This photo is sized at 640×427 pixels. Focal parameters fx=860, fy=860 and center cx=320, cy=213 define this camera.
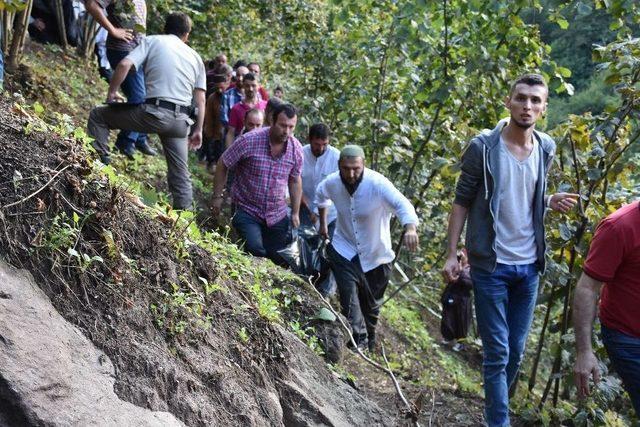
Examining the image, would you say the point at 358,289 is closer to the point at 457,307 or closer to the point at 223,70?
the point at 457,307

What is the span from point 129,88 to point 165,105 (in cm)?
133

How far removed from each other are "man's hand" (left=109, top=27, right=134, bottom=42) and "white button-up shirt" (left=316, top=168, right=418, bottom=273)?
261 cm

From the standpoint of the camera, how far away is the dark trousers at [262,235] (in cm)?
866

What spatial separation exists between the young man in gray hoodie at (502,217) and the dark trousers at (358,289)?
230cm

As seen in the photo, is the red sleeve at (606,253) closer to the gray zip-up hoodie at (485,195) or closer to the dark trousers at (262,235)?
the gray zip-up hoodie at (485,195)

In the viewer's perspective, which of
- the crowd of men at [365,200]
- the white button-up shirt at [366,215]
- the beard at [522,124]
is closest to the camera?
Answer: the crowd of men at [365,200]

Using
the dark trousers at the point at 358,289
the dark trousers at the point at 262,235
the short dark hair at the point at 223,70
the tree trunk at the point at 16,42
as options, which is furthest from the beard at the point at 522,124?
the short dark hair at the point at 223,70

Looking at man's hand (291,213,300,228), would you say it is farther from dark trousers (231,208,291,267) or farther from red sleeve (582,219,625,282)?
red sleeve (582,219,625,282)

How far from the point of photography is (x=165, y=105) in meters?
7.91

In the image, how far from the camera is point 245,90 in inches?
476

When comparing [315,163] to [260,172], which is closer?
[260,172]

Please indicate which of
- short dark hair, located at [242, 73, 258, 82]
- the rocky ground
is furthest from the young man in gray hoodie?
short dark hair, located at [242, 73, 258, 82]

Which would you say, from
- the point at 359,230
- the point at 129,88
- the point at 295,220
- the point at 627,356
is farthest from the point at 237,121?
the point at 627,356

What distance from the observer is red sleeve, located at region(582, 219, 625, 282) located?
4.44 m
